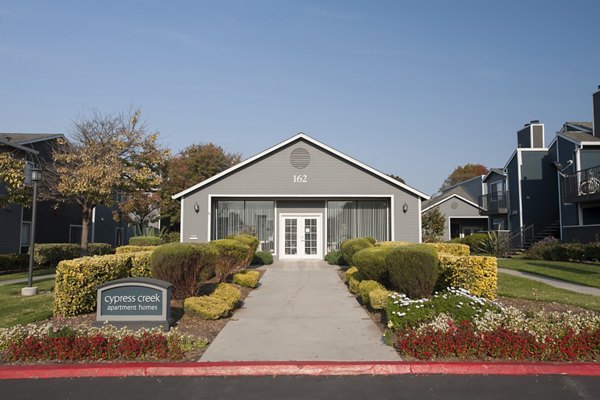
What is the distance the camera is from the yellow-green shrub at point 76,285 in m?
9.52

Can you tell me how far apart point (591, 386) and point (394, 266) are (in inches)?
172

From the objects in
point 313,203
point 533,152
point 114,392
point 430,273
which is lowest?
point 114,392

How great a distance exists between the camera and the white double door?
22.5m

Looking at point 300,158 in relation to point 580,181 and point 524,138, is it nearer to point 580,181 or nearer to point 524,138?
point 580,181

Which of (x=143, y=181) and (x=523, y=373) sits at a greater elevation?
(x=143, y=181)

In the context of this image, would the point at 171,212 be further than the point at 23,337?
Yes

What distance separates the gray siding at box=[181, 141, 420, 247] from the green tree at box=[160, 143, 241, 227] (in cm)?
1592

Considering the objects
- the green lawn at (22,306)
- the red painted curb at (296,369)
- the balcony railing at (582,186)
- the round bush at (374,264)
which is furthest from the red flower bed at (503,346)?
the balcony railing at (582,186)

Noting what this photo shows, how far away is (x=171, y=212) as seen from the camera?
3941cm

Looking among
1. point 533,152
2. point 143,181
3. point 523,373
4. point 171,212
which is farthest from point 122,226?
point 523,373

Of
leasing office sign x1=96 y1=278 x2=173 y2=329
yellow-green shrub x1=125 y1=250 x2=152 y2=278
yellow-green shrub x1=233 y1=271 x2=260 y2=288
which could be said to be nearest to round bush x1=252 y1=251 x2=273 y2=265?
yellow-green shrub x1=233 y1=271 x2=260 y2=288

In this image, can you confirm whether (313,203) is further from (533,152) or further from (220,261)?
(533,152)

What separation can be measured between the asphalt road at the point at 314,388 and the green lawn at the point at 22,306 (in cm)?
362

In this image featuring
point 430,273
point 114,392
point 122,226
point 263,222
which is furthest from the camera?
point 122,226
